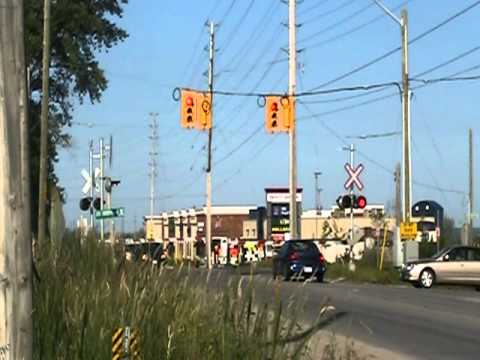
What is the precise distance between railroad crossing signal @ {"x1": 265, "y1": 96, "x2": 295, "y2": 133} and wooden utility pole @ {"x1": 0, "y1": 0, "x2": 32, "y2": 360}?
3252cm

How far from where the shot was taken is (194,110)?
3797 centimetres

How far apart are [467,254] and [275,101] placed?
10.4 metres

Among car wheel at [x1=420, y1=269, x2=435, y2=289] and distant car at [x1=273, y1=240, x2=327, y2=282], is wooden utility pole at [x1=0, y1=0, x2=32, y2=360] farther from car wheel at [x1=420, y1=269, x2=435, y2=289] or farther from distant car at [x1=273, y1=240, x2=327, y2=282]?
car wheel at [x1=420, y1=269, x2=435, y2=289]

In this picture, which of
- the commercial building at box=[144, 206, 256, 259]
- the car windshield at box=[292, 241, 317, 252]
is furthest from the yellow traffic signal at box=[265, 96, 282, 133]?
the commercial building at box=[144, 206, 256, 259]

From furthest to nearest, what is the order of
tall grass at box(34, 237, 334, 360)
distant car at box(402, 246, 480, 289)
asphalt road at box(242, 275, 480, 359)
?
distant car at box(402, 246, 480, 289) → asphalt road at box(242, 275, 480, 359) → tall grass at box(34, 237, 334, 360)

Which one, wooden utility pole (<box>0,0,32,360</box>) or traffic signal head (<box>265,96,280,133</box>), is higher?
traffic signal head (<box>265,96,280,133</box>)

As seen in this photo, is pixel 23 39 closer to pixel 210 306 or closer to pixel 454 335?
pixel 210 306

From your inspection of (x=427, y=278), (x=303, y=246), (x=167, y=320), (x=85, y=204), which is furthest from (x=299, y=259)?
(x=167, y=320)

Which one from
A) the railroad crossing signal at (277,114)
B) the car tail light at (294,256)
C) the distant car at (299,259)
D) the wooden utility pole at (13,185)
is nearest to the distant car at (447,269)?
the distant car at (299,259)

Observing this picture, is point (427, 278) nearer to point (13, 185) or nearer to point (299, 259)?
point (299, 259)

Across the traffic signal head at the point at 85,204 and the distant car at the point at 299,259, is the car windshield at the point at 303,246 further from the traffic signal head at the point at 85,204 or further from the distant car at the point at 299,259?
the traffic signal head at the point at 85,204

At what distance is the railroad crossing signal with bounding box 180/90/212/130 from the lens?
123 ft

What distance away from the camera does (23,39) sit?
4.70 meters

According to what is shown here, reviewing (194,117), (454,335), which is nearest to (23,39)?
(454,335)
